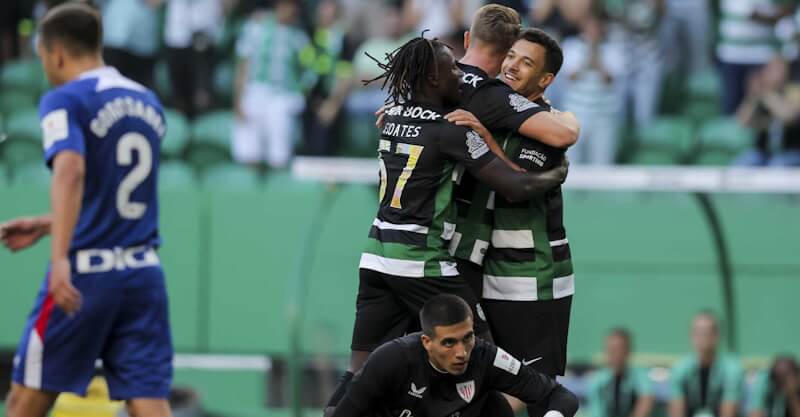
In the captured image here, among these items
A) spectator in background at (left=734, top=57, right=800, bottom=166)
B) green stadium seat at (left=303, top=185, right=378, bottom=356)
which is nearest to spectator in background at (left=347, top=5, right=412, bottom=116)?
green stadium seat at (left=303, top=185, right=378, bottom=356)

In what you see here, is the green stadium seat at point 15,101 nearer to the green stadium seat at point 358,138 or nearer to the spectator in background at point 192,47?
the spectator in background at point 192,47

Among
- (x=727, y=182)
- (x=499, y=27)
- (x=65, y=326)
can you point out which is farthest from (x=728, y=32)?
(x=65, y=326)

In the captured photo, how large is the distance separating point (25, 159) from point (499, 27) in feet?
26.9

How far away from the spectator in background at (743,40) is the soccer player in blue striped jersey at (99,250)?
7.92 metres

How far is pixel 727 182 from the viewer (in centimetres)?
1098

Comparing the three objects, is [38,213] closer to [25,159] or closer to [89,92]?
[25,159]

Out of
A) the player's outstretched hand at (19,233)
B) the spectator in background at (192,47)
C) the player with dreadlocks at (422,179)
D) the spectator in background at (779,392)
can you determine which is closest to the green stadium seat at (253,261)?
the spectator in background at (192,47)

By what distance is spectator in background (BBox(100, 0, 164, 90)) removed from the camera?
1272cm

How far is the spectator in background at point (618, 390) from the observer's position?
11.2 meters

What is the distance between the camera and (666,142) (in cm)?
1269

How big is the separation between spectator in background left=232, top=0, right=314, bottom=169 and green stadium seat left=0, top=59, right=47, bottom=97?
82.6 inches

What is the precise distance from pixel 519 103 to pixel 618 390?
20.3 feet

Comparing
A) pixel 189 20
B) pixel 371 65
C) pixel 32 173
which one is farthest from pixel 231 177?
pixel 32 173

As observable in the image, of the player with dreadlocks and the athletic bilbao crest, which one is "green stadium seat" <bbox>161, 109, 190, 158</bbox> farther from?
the athletic bilbao crest
